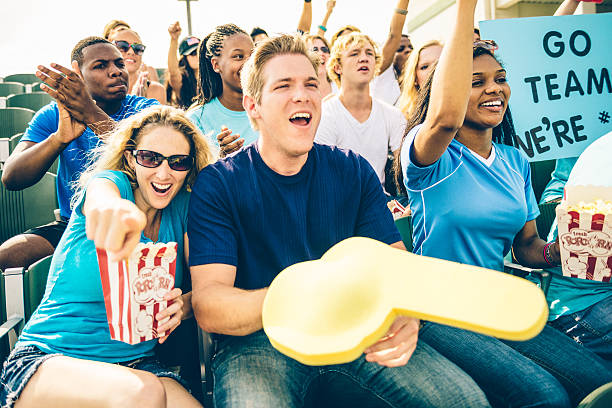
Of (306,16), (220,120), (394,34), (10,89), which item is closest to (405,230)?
(220,120)

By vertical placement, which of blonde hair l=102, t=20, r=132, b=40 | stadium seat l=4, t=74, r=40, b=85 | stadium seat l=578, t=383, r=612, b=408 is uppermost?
stadium seat l=4, t=74, r=40, b=85

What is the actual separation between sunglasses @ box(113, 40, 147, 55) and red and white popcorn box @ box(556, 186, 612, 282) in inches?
136

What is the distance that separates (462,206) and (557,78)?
3.65 ft

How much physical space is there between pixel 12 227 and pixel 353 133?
2.37 m

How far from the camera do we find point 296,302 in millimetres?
900

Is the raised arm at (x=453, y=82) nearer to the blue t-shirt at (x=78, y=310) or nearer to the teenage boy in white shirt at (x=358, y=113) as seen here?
the blue t-shirt at (x=78, y=310)

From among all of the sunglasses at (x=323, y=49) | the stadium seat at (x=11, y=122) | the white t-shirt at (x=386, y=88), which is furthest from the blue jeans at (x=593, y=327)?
the stadium seat at (x=11, y=122)

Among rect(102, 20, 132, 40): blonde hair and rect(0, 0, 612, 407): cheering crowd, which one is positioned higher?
rect(102, 20, 132, 40): blonde hair

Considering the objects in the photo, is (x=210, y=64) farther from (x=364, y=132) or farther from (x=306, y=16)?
(x=306, y=16)

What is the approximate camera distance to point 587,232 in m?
1.53

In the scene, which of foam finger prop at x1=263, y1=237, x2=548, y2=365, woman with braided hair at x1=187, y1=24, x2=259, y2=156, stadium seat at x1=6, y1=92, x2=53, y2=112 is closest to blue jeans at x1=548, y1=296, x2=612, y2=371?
foam finger prop at x1=263, y1=237, x2=548, y2=365

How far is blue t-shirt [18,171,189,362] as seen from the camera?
1.46 metres

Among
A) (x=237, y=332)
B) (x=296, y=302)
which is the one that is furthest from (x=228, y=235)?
(x=296, y=302)

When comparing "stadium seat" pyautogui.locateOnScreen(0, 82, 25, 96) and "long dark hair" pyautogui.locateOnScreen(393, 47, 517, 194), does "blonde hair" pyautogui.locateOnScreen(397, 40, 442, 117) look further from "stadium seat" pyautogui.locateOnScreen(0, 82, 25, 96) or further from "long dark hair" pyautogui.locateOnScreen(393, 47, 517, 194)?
"stadium seat" pyautogui.locateOnScreen(0, 82, 25, 96)
